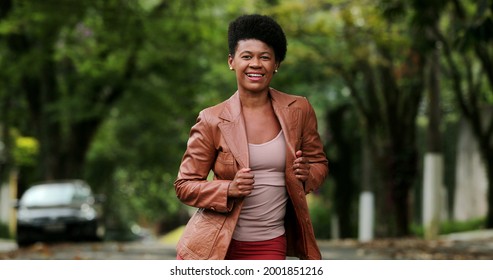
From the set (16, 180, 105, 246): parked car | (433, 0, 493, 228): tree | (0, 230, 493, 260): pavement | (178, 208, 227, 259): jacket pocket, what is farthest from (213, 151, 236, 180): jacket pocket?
(16, 180, 105, 246): parked car

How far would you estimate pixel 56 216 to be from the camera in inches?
892

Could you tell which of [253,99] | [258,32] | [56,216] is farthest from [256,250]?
[56,216]

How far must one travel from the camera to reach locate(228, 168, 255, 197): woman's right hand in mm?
4098

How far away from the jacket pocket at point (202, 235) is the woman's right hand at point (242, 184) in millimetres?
154

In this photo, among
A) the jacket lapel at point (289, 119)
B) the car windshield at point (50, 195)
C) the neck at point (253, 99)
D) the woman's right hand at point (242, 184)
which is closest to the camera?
the woman's right hand at point (242, 184)

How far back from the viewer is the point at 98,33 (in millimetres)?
24297

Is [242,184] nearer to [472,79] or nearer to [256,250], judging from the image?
[256,250]

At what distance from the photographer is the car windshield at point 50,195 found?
75.2 feet

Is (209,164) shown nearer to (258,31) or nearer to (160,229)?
(258,31)

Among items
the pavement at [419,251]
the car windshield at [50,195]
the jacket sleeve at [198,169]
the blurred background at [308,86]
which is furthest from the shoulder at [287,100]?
the car windshield at [50,195]

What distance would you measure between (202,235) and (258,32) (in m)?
0.85

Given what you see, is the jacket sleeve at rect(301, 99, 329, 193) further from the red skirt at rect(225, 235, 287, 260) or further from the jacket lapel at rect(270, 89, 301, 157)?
the red skirt at rect(225, 235, 287, 260)

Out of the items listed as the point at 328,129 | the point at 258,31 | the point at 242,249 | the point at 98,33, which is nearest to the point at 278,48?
the point at 258,31

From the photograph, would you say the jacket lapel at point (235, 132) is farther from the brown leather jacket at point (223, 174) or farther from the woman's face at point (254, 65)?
the woman's face at point (254, 65)
